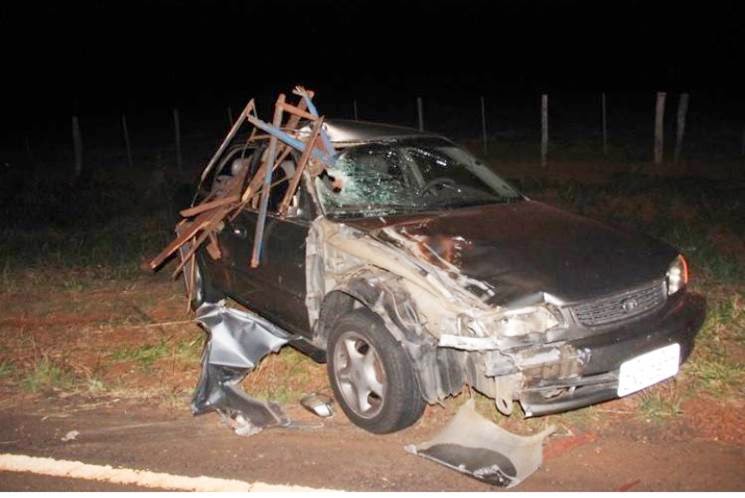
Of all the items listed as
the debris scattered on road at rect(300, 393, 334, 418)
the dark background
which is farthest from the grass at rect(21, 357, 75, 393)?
the dark background

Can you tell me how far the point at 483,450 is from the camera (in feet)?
12.2

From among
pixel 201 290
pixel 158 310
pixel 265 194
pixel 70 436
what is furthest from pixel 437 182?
pixel 158 310

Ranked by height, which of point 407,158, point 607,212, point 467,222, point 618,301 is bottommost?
point 607,212

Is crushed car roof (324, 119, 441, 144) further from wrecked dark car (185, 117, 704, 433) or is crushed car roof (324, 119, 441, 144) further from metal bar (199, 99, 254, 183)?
metal bar (199, 99, 254, 183)

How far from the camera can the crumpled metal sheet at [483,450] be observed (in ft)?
11.5

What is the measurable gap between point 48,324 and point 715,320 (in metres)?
5.48

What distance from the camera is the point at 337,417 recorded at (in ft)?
14.0

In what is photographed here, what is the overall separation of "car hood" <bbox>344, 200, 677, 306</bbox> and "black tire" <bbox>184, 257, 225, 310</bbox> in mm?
2286

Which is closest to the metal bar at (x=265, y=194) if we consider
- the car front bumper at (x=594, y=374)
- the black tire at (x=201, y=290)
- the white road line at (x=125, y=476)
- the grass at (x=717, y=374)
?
the black tire at (x=201, y=290)

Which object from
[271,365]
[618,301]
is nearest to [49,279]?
[271,365]

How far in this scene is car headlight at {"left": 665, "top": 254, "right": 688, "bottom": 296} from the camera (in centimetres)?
407

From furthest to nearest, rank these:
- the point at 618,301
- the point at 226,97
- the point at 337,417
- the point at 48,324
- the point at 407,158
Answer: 1. the point at 226,97
2. the point at 48,324
3. the point at 407,158
4. the point at 337,417
5. the point at 618,301

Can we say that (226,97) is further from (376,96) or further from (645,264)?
(645,264)

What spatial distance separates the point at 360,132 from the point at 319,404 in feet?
6.41
